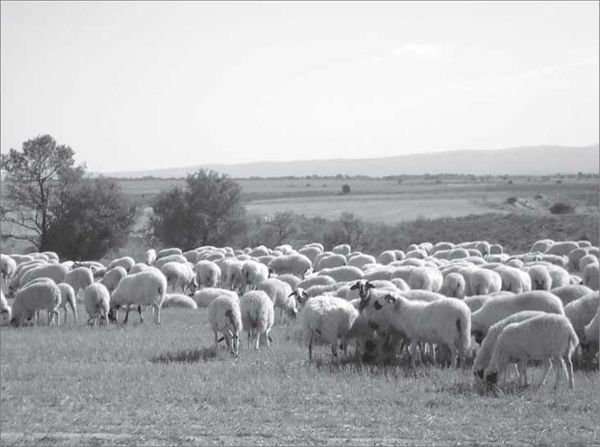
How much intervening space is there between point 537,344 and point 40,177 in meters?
44.0

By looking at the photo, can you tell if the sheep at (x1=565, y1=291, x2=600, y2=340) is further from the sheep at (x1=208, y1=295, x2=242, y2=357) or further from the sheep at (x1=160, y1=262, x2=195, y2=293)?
the sheep at (x1=160, y1=262, x2=195, y2=293)

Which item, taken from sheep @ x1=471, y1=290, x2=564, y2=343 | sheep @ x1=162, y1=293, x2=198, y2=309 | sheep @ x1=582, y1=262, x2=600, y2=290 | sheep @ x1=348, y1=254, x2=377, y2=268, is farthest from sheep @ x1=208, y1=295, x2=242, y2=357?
sheep @ x1=348, y1=254, x2=377, y2=268

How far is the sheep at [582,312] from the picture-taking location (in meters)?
16.0

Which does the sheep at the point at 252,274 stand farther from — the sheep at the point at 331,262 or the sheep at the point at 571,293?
the sheep at the point at 571,293

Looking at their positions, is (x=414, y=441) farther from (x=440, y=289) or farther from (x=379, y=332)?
(x=440, y=289)

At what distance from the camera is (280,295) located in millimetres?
22500

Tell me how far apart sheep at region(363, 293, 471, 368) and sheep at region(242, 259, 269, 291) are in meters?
13.0

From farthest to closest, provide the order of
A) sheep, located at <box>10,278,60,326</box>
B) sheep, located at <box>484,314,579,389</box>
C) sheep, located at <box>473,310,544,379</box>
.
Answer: sheep, located at <box>10,278,60,326</box> → sheep, located at <box>473,310,544,379</box> → sheep, located at <box>484,314,579,389</box>

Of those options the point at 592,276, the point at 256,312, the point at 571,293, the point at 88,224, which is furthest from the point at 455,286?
the point at 88,224

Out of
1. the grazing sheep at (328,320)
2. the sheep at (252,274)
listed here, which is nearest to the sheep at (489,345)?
the grazing sheep at (328,320)

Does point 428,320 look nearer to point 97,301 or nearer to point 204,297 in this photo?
point 97,301

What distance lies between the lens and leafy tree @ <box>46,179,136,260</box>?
159ft

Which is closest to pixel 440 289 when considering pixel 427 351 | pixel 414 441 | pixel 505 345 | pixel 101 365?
pixel 427 351

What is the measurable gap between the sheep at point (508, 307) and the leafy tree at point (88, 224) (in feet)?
119
